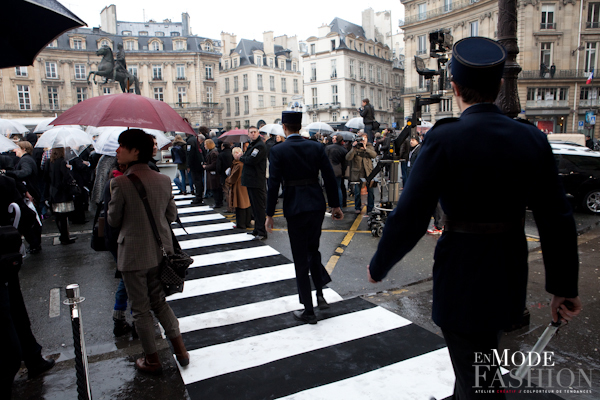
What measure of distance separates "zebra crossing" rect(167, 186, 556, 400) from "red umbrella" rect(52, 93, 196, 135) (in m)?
2.21

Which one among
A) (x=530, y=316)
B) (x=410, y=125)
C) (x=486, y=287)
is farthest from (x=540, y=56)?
(x=486, y=287)

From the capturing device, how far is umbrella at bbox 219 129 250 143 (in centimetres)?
1370

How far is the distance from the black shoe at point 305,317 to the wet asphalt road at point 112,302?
968 millimetres

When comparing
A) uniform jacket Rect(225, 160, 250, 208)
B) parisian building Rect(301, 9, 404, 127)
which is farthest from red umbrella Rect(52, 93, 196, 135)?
parisian building Rect(301, 9, 404, 127)

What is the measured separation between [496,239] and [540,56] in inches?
1982

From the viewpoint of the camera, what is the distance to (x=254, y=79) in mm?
65688

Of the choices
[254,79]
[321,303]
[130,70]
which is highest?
[130,70]

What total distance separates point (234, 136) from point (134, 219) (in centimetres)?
1157

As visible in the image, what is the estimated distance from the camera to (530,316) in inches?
178

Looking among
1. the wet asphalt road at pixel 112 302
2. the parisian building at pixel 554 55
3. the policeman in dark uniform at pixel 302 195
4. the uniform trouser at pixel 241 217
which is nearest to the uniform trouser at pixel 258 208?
the wet asphalt road at pixel 112 302

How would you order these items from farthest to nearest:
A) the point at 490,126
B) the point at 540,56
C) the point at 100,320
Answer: the point at 540,56 → the point at 100,320 → the point at 490,126

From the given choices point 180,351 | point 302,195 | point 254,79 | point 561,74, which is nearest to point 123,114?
point 302,195

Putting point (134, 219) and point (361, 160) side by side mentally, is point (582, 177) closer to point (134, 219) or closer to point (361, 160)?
point (361, 160)

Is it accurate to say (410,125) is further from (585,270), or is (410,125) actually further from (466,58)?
(466,58)
